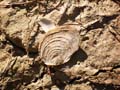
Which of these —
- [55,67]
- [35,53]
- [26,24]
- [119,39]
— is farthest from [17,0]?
[119,39]

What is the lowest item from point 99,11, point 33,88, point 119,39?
point 33,88

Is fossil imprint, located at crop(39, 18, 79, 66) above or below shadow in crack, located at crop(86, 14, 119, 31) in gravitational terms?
below

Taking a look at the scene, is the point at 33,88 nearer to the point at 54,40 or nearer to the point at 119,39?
the point at 54,40

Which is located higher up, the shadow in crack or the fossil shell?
the shadow in crack

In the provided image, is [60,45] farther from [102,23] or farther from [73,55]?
[102,23]

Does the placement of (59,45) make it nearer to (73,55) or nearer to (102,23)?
(73,55)

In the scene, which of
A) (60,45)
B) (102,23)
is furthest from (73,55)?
(102,23)

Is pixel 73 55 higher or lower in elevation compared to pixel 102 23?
lower

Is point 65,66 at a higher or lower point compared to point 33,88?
higher
